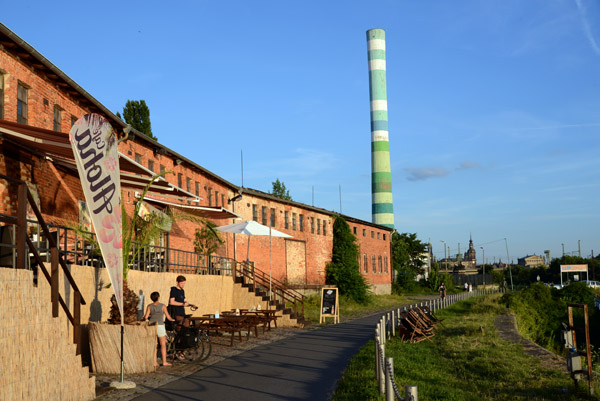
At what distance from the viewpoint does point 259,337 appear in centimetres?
2030

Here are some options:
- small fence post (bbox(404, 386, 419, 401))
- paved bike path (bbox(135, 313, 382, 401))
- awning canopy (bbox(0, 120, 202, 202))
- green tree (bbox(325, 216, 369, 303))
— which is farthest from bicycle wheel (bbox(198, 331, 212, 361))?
green tree (bbox(325, 216, 369, 303))

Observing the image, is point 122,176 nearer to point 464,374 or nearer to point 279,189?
point 464,374

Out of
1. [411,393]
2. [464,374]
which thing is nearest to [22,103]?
[464,374]

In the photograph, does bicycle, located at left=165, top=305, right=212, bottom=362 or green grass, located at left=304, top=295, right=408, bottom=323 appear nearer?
Result: bicycle, located at left=165, top=305, right=212, bottom=362

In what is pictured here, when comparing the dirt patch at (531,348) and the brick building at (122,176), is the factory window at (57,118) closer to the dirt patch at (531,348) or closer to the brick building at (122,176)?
the brick building at (122,176)

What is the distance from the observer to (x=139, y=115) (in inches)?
1799

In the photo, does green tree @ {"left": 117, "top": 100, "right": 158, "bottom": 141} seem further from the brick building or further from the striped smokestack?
the striped smokestack

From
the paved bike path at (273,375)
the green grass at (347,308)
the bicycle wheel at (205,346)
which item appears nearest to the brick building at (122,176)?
the green grass at (347,308)

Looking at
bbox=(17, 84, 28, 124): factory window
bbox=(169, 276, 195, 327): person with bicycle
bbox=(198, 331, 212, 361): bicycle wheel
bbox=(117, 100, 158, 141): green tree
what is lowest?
bbox=(198, 331, 212, 361): bicycle wheel

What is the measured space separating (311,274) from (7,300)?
36.2 m

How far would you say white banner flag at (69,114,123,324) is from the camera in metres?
10.0

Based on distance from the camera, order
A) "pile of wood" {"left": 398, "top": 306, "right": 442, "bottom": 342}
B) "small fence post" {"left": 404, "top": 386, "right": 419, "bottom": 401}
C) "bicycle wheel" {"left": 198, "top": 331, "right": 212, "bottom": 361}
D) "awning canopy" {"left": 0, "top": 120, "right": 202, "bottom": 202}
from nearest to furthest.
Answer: "small fence post" {"left": 404, "top": 386, "right": 419, "bottom": 401} → "awning canopy" {"left": 0, "top": 120, "right": 202, "bottom": 202} → "bicycle wheel" {"left": 198, "top": 331, "right": 212, "bottom": 361} → "pile of wood" {"left": 398, "top": 306, "right": 442, "bottom": 342}

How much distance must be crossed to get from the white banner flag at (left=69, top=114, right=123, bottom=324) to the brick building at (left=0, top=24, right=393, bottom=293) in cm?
194

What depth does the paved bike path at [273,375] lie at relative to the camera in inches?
395
